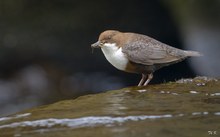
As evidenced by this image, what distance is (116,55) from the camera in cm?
501

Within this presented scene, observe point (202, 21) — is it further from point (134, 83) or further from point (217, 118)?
point (217, 118)

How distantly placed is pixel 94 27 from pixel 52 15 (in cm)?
67

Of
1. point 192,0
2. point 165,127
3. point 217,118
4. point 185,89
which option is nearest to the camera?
point 165,127

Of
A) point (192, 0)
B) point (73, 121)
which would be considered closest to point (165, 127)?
point (73, 121)

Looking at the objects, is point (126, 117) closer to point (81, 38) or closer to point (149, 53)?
point (149, 53)

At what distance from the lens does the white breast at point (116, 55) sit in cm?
499

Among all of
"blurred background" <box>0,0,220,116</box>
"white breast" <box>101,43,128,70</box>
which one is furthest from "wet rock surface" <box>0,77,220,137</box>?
"blurred background" <box>0,0,220,116</box>

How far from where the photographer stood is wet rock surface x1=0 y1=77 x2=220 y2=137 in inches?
121

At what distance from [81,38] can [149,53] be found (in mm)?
4003

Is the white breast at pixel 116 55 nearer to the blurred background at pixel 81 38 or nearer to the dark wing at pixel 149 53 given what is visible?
the dark wing at pixel 149 53

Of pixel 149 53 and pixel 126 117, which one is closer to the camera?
pixel 126 117

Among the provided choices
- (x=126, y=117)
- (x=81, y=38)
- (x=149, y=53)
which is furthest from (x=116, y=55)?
(x=81, y=38)

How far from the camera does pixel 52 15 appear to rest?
8.78 metres

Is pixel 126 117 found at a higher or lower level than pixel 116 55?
lower
